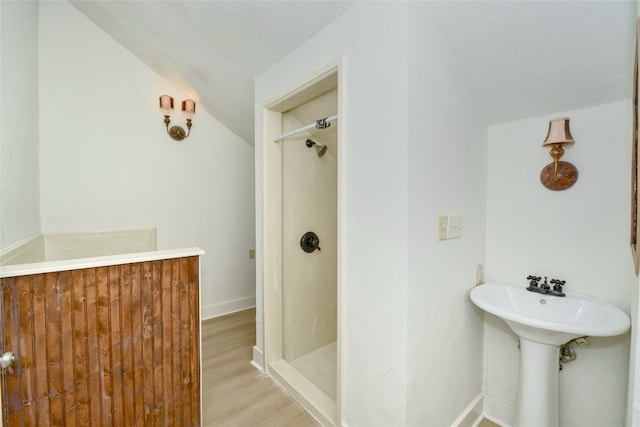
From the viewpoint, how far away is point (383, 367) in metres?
1.28

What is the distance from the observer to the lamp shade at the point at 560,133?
135 cm

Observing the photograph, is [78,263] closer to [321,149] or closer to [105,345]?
[105,345]

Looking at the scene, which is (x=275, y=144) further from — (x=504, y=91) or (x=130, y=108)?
(x=130, y=108)

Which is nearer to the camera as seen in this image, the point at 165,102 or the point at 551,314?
the point at 551,314

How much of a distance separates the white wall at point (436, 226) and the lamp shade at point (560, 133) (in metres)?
0.32

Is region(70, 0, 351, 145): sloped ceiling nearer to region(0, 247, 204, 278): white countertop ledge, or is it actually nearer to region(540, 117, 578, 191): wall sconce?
region(540, 117, 578, 191): wall sconce

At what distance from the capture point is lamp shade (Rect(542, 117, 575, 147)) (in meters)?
1.35

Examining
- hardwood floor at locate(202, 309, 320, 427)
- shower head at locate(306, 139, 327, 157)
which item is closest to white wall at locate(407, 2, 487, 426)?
hardwood floor at locate(202, 309, 320, 427)

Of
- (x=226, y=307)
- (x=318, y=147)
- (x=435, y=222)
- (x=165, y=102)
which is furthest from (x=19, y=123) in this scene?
(x=435, y=222)

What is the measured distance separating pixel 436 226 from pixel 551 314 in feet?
2.54

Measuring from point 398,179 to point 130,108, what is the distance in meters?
2.72

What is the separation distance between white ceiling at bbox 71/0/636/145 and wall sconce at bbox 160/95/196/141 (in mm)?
508

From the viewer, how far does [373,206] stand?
130 centimetres

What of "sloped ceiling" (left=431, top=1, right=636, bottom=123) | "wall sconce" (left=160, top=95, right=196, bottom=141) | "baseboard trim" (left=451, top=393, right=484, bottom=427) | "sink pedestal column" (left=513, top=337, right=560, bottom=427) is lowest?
"baseboard trim" (left=451, top=393, right=484, bottom=427)
